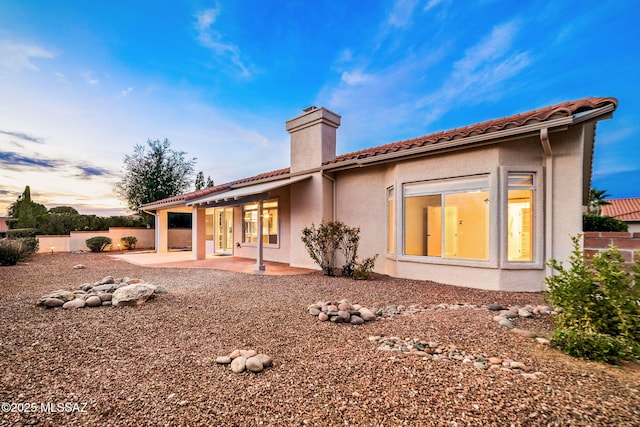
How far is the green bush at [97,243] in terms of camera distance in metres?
22.1

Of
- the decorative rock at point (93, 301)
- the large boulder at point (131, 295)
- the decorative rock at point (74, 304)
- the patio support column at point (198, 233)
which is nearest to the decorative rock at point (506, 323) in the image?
the large boulder at point (131, 295)

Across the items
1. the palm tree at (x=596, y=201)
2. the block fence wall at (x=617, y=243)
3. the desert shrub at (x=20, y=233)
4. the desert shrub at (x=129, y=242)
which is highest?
the palm tree at (x=596, y=201)

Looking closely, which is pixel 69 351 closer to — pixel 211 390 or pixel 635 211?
pixel 211 390

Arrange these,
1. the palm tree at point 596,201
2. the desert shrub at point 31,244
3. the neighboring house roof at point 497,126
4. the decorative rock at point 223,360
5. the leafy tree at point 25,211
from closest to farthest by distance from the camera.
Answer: the decorative rock at point 223,360, the neighboring house roof at point 497,126, the desert shrub at point 31,244, the leafy tree at point 25,211, the palm tree at point 596,201

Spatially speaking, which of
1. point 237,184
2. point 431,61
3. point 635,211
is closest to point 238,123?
point 237,184

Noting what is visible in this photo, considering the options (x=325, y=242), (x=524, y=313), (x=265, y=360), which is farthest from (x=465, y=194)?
(x=265, y=360)

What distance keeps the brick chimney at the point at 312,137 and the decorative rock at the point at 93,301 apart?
9636 millimetres

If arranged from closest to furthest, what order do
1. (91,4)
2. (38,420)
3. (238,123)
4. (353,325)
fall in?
(38,420) < (353,325) < (91,4) < (238,123)

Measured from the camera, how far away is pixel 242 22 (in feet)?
52.9

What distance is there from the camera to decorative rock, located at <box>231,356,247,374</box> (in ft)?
12.4

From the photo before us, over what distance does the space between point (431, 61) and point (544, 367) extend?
27.7 meters

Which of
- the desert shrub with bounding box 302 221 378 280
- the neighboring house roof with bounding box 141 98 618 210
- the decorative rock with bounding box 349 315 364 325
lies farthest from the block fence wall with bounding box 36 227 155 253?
the decorative rock with bounding box 349 315 364 325

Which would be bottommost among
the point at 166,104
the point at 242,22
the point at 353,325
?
the point at 353,325

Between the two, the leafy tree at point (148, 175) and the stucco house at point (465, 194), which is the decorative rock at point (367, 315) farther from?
the leafy tree at point (148, 175)
